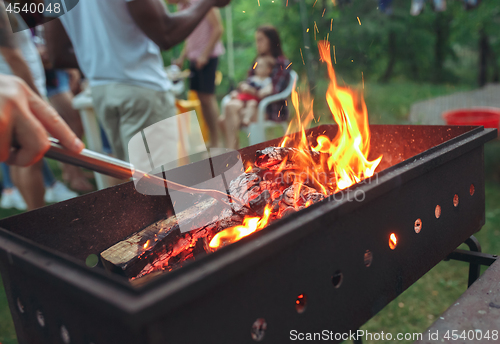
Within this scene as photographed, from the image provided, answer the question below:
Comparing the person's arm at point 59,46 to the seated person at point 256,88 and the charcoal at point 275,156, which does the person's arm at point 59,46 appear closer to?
the charcoal at point 275,156

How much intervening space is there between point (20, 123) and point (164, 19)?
3.45ft

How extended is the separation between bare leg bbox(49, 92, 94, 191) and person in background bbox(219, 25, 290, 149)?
160cm

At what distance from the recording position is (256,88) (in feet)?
14.8

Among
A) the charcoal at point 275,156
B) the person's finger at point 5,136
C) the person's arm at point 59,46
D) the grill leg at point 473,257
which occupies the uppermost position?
the person's arm at point 59,46

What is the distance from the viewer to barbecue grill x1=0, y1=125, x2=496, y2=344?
0.55 metres

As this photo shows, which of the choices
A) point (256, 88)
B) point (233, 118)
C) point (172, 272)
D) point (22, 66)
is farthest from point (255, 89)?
point (172, 272)

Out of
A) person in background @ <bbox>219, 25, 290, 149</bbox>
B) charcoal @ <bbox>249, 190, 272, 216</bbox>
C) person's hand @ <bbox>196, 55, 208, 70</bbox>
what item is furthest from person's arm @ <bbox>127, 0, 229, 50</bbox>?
person in background @ <bbox>219, 25, 290, 149</bbox>

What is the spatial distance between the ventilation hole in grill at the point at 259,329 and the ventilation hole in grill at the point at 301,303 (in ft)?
0.27

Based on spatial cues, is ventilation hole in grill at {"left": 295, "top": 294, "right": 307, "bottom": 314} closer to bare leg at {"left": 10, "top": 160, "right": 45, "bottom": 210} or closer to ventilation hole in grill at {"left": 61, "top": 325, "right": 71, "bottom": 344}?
ventilation hole in grill at {"left": 61, "top": 325, "right": 71, "bottom": 344}

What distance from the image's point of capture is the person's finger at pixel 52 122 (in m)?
0.82

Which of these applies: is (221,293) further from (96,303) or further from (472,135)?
(472,135)

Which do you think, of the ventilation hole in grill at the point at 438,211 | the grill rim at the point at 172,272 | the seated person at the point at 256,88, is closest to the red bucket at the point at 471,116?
the seated person at the point at 256,88

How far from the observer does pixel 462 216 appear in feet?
3.87

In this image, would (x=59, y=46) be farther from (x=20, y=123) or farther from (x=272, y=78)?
(x=272, y=78)
